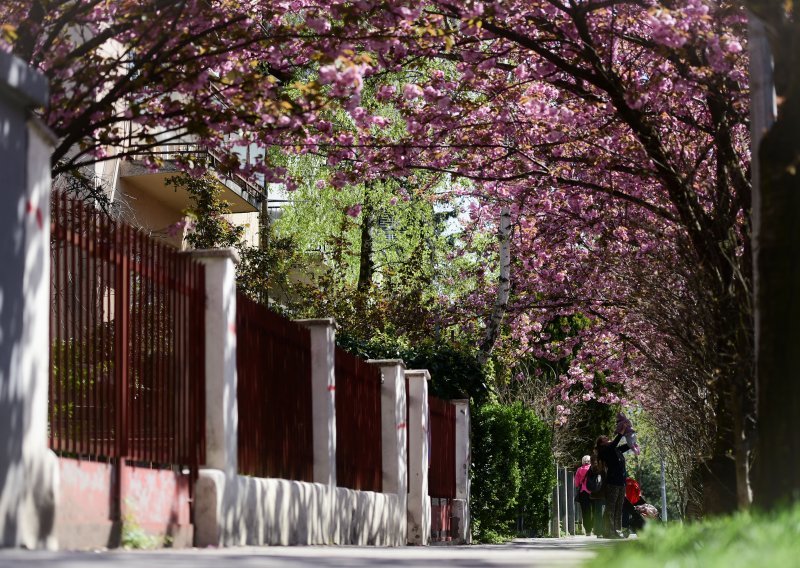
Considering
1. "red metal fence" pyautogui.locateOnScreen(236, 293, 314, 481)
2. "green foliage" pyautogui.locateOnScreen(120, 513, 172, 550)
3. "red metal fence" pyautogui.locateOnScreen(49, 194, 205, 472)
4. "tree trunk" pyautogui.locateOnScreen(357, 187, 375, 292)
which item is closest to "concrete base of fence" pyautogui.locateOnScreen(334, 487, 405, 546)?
"red metal fence" pyautogui.locateOnScreen(236, 293, 314, 481)

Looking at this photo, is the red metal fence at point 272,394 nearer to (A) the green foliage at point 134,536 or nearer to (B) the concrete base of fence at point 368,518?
(B) the concrete base of fence at point 368,518

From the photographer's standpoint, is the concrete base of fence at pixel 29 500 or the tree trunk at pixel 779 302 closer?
the concrete base of fence at pixel 29 500

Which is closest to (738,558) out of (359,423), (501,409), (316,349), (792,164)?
(792,164)

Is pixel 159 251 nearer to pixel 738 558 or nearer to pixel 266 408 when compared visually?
pixel 266 408

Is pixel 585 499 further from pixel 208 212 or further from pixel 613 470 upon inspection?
pixel 208 212

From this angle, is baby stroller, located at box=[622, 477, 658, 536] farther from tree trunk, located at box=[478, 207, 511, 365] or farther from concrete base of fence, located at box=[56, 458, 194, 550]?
concrete base of fence, located at box=[56, 458, 194, 550]

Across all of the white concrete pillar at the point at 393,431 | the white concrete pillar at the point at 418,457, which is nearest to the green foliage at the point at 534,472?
the white concrete pillar at the point at 418,457

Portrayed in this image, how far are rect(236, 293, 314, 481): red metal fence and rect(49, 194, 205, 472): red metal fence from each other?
0.92m

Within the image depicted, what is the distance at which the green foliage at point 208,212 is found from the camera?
26.0m

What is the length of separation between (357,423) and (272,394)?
3610 millimetres

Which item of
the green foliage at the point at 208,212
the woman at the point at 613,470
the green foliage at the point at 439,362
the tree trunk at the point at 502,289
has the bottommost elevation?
the woman at the point at 613,470

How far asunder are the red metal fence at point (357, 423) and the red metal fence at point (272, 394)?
1.12 m

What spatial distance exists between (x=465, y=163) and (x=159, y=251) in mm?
8238

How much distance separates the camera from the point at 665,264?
1383cm
